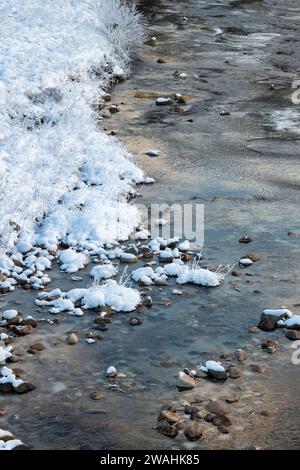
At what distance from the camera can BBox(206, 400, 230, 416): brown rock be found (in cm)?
635

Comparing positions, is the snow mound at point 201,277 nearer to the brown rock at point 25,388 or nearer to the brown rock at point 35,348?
the brown rock at point 35,348

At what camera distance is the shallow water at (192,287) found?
6.32 meters

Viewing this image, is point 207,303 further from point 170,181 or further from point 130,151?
point 130,151

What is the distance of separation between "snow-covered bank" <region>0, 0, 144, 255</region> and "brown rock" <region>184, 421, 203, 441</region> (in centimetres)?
362

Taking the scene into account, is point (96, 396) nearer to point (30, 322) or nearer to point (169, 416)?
point (169, 416)

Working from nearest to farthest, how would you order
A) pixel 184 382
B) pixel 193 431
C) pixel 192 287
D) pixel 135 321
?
pixel 193 431 → pixel 184 382 → pixel 135 321 → pixel 192 287

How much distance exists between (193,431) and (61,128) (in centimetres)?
743

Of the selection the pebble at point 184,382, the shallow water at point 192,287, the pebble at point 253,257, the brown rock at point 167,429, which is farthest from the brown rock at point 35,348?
the pebble at point 253,257

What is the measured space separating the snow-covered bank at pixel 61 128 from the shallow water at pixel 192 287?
21.1 inches

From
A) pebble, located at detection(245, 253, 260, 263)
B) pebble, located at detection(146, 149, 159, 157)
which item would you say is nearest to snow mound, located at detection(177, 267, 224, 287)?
pebble, located at detection(245, 253, 260, 263)

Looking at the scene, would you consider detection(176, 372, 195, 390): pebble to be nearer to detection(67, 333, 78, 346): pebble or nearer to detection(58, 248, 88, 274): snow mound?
detection(67, 333, 78, 346): pebble

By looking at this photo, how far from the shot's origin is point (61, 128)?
12.7 meters

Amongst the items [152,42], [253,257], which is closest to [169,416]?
[253,257]

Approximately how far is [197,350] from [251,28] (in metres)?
16.5
